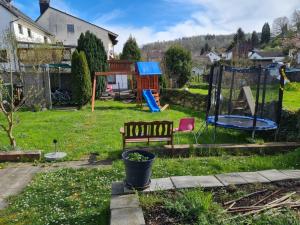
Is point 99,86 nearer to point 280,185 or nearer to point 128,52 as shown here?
point 128,52

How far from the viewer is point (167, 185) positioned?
13.3ft

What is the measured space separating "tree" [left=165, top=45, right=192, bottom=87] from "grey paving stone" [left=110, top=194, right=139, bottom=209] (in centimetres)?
2245

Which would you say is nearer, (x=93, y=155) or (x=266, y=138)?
(x=93, y=155)

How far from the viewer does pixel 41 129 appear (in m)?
10.7

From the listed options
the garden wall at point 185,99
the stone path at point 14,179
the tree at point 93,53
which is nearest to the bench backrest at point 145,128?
the stone path at point 14,179

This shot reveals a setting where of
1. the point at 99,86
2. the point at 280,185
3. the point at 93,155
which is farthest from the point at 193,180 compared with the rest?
the point at 99,86

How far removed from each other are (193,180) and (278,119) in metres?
5.51

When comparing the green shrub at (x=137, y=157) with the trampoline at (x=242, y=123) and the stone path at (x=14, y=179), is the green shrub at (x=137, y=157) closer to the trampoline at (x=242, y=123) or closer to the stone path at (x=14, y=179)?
the stone path at (x=14, y=179)

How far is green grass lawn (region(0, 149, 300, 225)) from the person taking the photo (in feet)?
13.1

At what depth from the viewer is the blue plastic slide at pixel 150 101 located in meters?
15.9

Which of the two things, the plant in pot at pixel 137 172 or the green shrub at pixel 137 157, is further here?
the green shrub at pixel 137 157

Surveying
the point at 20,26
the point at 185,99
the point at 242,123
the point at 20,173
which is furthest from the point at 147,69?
the point at 20,26

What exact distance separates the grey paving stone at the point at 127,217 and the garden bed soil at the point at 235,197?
100 millimetres

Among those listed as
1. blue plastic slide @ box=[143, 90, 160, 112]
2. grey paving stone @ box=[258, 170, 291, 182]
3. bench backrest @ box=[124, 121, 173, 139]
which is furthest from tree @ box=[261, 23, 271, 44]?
Answer: grey paving stone @ box=[258, 170, 291, 182]
